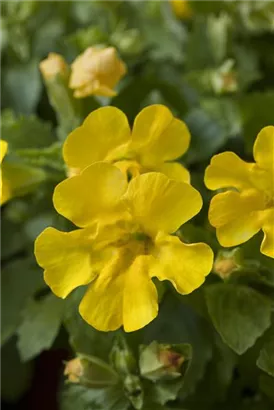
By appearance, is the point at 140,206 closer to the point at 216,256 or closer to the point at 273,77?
the point at 216,256

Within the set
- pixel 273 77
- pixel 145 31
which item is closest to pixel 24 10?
pixel 145 31

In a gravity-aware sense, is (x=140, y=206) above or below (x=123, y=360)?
above

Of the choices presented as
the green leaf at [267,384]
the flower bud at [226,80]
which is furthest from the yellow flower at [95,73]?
the green leaf at [267,384]

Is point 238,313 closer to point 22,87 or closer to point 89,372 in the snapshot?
point 89,372

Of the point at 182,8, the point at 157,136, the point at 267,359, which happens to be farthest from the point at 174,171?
the point at 182,8

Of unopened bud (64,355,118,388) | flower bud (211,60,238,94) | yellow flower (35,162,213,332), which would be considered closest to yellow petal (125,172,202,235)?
yellow flower (35,162,213,332)

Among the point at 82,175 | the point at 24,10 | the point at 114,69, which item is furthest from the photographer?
the point at 24,10

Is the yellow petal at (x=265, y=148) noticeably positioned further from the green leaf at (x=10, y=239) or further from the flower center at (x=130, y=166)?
the green leaf at (x=10, y=239)
